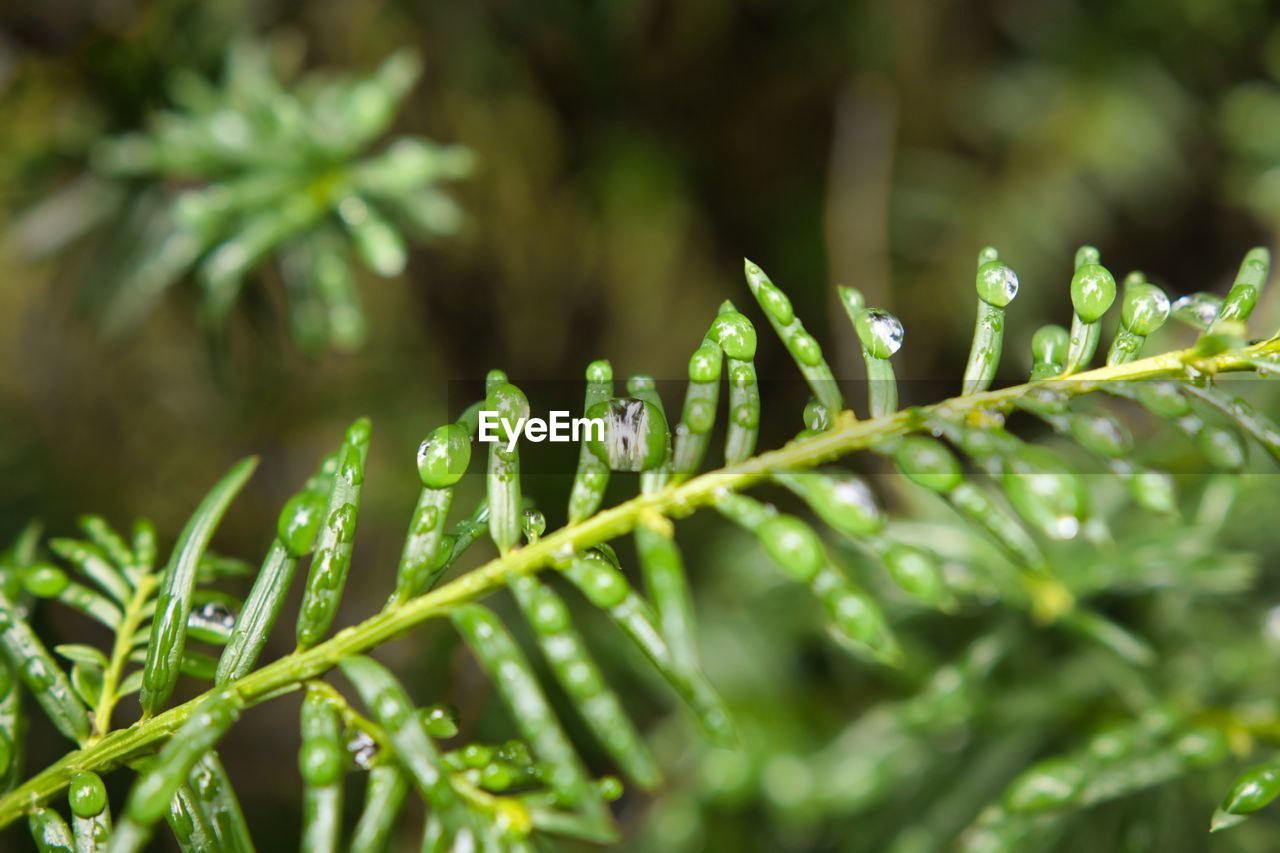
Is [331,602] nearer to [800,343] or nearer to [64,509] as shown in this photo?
[800,343]

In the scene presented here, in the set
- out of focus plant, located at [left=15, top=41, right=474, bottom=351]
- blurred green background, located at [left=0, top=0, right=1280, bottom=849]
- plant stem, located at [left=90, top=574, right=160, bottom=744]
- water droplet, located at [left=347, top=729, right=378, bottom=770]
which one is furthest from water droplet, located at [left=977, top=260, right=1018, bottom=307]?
blurred green background, located at [left=0, top=0, right=1280, bottom=849]

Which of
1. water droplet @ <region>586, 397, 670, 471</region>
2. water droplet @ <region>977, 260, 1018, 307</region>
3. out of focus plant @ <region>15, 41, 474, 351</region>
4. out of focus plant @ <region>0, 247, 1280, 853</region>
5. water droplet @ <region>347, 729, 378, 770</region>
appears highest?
out of focus plant @ <region>15, 41, 474, 351</region>

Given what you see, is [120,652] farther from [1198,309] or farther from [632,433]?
[1198,309]

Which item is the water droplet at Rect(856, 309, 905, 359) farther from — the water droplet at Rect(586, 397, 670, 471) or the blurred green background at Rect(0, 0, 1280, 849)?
the blurred green background at Rect(0, 0, 1280, 849)

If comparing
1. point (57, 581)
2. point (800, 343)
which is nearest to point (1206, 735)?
point (800, 343)

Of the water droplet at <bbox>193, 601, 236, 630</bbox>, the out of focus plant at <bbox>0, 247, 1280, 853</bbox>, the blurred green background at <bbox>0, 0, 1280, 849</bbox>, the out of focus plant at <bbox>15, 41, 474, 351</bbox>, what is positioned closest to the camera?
the out of focus plant at <bbox>0, 247, 1280, 853</bbox>

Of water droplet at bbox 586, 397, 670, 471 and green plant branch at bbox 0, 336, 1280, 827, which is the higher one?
water droplet at bbox 586, 397, 670, 471
